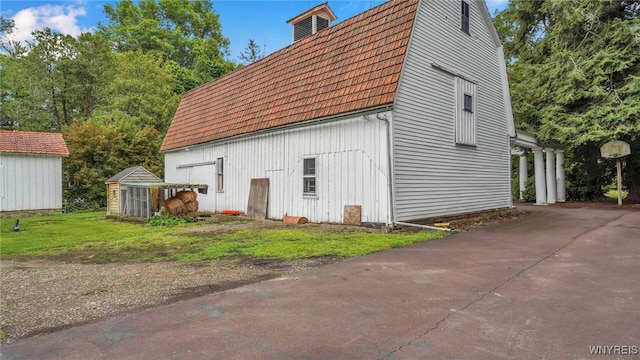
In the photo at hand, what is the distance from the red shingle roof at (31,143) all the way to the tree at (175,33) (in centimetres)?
1751

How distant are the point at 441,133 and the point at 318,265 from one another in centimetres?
750

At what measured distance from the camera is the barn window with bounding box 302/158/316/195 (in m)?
12.2

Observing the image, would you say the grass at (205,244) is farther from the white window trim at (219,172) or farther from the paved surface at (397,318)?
the white window trim at (219,172)

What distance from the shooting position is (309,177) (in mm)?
12258

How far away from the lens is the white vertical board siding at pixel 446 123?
1050 centimetres

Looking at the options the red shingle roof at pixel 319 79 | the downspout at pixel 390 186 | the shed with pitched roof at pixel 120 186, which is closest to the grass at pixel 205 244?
the downspout at pixel 390 186

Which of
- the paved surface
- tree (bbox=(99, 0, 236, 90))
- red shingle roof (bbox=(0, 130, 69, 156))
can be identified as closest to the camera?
the paved surface

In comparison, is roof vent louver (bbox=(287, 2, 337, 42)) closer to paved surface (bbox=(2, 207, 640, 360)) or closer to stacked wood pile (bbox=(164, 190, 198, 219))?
stacked wood pile (bbox=(164, 190, 198, 219))

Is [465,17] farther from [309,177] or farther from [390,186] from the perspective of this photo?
[309,177]

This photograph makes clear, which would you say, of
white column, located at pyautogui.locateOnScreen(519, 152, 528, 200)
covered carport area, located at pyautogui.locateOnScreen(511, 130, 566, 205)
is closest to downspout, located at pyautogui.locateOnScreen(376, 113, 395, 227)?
covered carport area, located at pyautogui.locateOnScreen(511, 130, 566, 205)

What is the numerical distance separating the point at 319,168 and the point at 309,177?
22.9 inches

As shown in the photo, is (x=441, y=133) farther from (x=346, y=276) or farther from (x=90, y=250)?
(x=90, y=250)

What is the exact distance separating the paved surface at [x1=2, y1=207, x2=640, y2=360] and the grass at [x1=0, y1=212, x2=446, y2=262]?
1571mm

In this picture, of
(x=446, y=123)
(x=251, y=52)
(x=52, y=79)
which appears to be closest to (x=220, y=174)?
(x=446, y=123)
